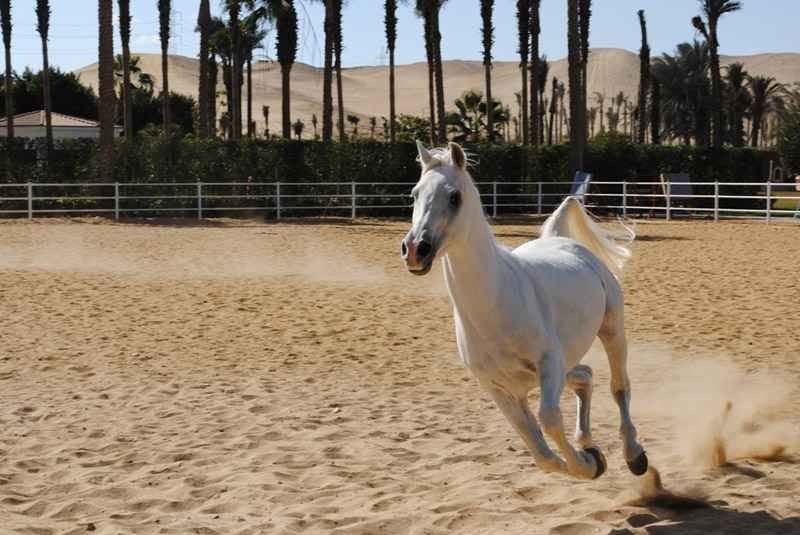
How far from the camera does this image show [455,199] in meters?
4.20

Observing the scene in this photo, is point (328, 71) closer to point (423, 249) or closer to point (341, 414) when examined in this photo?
point (341, 414)

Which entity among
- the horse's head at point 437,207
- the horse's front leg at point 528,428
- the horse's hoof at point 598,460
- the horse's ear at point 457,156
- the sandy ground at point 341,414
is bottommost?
the sandy ground at point 341,414

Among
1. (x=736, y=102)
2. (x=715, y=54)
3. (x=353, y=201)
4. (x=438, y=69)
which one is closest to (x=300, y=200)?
(x=353, y=201)

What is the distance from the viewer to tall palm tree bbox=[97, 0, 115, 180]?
2933 cm

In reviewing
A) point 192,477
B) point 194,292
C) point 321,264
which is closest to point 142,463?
point 192,477

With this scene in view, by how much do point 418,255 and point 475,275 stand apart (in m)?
0.54

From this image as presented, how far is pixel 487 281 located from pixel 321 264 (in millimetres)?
12713

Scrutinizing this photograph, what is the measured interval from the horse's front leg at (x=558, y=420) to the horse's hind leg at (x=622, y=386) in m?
0.44

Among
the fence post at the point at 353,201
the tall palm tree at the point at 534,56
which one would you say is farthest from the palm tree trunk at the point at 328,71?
the tall palm tree at the point at 534,56

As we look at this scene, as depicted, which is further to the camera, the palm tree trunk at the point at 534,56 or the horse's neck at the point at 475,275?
the palm tree trunk at the point at 534,56

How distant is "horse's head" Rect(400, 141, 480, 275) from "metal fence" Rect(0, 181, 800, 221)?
78.5ft

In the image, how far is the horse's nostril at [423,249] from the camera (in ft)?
12.9

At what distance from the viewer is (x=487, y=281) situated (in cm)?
442

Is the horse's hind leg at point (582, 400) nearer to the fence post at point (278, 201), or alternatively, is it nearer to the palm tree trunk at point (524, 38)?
the fence post at point (278, 201)
